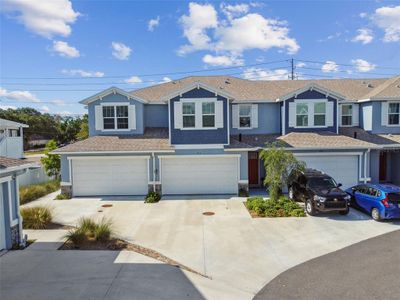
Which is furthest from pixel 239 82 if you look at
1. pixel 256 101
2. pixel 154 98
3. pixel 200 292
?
pixel 200 292

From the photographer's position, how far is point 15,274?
8305mm

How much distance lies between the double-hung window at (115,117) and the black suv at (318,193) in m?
10.9

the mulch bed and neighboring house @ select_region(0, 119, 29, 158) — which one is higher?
neighboring house @ select_region(0, 119, 29, 158)

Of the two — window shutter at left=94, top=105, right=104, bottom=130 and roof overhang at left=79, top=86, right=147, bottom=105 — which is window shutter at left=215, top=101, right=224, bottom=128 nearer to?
roof overhang at left=79, top=86, right=147, bottom=105

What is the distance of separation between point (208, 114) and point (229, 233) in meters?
8.38

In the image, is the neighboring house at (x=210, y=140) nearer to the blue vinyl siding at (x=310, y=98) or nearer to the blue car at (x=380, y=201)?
the blue vinyl siding at (x=310, y=98)

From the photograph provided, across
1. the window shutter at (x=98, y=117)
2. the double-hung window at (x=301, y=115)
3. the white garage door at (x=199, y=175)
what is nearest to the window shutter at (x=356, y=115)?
the double-hung window at (x=301, y=115)

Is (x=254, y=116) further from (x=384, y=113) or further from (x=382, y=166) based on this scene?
(x=382, y=166)

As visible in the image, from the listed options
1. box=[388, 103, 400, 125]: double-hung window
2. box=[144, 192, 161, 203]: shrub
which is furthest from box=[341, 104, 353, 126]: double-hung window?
box=[144, 192, 161, 203]: shrub

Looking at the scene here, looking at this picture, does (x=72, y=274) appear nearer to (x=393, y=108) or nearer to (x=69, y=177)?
(x=69, y=177)

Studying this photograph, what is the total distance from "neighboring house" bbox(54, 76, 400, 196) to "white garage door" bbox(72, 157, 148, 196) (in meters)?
0.06

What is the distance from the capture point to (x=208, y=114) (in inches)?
732

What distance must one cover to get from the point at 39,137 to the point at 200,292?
222 feet

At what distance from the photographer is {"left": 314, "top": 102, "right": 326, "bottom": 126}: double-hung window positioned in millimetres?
20500
